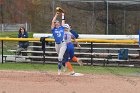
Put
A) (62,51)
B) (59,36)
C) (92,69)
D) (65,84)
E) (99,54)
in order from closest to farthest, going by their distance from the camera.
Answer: (65,84), (62,51), (59,36), (92,69), (99,54)

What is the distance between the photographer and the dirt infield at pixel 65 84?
444 inches

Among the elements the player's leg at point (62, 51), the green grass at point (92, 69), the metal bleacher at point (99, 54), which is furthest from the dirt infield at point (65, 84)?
the metal bleacher at point (99, 54)

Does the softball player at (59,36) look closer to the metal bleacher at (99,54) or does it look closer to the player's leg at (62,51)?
the player's leg at (62,51)

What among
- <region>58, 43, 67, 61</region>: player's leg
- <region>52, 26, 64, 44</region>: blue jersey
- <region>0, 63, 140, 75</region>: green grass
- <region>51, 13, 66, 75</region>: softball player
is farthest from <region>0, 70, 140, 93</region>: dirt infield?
<region>0, 63, 140, 75</region>: green grass

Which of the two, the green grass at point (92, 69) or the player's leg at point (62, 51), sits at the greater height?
the player's leg at point (62, 51)

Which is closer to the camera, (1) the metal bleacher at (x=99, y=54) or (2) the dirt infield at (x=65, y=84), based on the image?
(2) the dirt infield at (x=65, y=84)

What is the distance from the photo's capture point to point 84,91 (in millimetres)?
11148

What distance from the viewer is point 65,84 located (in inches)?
485

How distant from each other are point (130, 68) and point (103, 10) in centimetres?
592

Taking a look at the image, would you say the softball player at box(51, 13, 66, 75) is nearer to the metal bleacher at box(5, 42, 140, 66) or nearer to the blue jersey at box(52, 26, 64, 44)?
the blue jersey at box(52, 26, 64, 44)

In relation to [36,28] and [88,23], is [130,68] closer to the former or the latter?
[88,23]

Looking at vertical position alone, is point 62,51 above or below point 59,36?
below

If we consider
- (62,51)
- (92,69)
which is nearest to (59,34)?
(62,51)

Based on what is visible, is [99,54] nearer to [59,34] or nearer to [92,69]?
[92,69]
